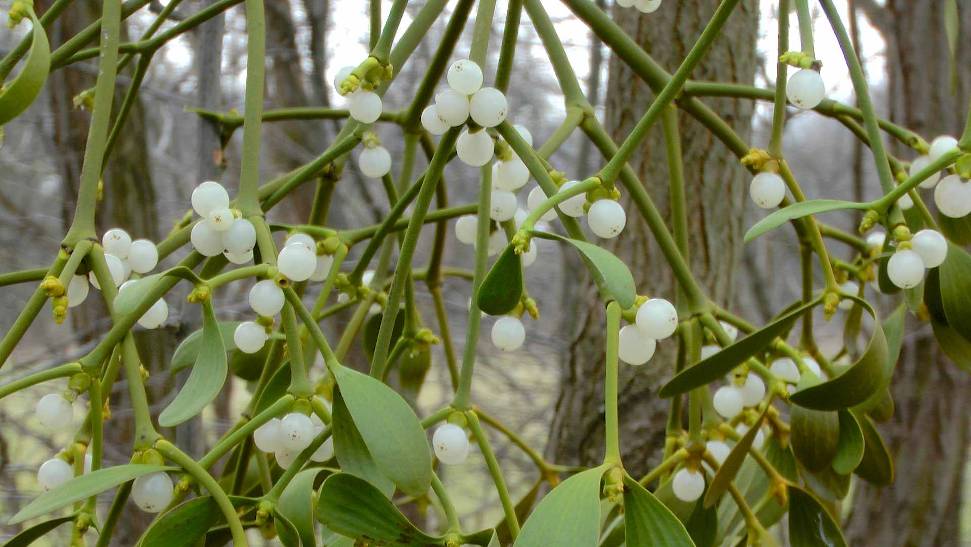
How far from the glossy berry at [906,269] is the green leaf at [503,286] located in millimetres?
161

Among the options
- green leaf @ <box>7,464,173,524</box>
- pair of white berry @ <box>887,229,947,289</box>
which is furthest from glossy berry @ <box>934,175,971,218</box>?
green leaf @ <box>7,464,173,524</box>

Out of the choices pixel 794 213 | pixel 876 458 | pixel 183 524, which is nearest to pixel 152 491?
pixel 183 524

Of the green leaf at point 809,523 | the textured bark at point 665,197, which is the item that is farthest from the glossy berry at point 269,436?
the textured bark at point 665,197

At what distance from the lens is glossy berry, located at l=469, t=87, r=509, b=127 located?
1.27 feet

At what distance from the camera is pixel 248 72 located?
0.41 m

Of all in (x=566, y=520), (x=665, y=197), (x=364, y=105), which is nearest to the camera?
(x=566, y=520)

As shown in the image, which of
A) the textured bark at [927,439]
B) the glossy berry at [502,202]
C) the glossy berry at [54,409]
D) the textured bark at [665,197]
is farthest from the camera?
the textured bark at [927,439]

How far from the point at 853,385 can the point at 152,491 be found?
0.26 metres

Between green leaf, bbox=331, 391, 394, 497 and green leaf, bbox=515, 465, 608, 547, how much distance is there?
0.22 feet

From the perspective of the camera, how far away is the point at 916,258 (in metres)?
0.40

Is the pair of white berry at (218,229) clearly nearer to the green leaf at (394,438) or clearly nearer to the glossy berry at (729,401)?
the green leaf at (394,438)

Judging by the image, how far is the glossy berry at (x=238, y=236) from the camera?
394mm

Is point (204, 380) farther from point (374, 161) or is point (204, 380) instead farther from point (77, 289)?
point (374, 161)

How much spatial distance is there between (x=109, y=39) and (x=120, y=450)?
3.84 feet
